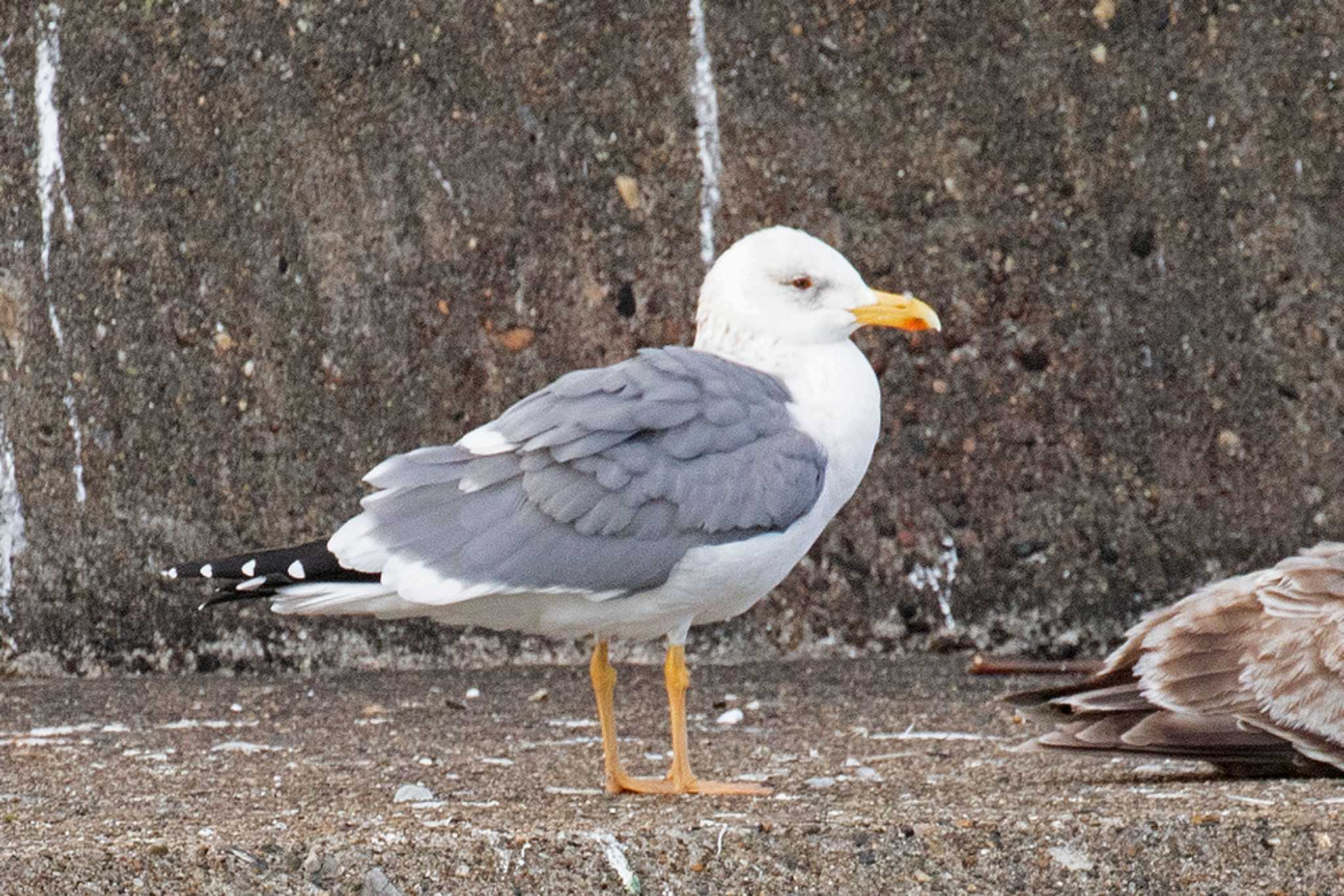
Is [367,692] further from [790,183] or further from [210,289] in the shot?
[790,183]

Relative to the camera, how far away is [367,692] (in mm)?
4250

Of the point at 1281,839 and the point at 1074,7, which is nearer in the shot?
the point at 1281,839

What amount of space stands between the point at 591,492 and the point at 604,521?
2.2 inches

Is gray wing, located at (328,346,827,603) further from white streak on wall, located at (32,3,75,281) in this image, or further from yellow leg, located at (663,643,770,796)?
white streak on wall, located at (32,3,75,281)

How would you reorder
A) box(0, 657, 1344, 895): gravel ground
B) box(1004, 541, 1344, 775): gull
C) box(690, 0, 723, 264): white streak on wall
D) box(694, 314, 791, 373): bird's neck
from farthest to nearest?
box(690, 0, 723, 264): white streak on wall → box(694, 314, 791, 373): bird's neck → box(1004, 541, 1344, 775): gull → box(0, 657, 1344, 895): gravel ground

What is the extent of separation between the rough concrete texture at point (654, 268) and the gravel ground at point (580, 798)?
397mm

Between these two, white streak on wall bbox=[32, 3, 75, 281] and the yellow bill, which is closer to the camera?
the yellow bill

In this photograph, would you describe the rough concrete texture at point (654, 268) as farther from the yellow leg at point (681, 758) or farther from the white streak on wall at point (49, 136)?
the yellow leg at point (681, 758)

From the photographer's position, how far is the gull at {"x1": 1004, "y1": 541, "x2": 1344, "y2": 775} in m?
3.08

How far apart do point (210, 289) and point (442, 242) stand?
58 cm

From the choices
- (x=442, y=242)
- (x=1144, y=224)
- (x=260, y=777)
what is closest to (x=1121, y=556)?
(x=1144, y=224)

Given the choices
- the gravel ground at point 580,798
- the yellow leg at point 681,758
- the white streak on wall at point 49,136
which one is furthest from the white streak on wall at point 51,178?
the yellow leg at point 681,758

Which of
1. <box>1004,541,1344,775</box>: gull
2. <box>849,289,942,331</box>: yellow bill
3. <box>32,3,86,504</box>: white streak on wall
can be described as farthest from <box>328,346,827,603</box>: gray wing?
<box>32,3,86,504</box>: white streak on wall

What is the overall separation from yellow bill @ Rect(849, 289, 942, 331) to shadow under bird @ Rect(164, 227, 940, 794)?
10.4 inches
